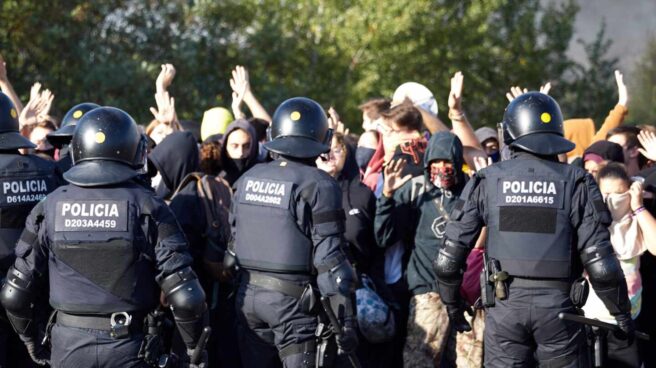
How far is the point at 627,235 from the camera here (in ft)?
23.9

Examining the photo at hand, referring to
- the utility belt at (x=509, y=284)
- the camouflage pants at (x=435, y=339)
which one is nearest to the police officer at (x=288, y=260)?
the utility belt at (x=509, y=284)

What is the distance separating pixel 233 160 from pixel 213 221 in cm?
85

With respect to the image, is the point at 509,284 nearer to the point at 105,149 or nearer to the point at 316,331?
the point at 316,331

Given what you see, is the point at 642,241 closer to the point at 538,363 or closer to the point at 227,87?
the point at 538,363

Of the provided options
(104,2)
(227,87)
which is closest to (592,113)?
(227,87)

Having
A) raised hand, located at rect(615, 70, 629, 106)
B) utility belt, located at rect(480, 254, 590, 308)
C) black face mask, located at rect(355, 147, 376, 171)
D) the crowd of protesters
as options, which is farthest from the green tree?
utility belt, located at rect(480, 254, 590, 308)

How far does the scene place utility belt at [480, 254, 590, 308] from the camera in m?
6.12

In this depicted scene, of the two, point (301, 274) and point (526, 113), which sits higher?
point (526, 113)

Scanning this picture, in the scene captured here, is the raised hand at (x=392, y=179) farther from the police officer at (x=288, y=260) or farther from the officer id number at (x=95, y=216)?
the officer id number at (x=95, y=216)

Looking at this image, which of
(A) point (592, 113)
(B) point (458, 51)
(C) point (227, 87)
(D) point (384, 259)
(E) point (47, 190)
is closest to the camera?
(E) point (47, 190)

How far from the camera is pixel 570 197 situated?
A: 620 cm

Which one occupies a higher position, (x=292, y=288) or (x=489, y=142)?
(x=489, y=142)

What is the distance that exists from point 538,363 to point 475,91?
24560 mm

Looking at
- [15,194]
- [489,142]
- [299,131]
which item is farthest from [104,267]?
[489,142]
